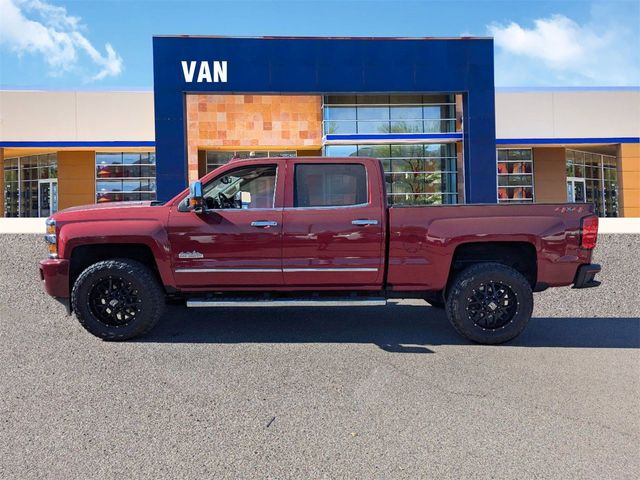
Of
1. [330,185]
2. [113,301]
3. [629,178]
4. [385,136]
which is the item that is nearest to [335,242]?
[330,185]

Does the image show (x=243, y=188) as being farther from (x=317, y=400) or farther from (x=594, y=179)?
(x=594, y=179)

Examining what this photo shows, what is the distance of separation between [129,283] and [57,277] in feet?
2.70

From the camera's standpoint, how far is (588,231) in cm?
598

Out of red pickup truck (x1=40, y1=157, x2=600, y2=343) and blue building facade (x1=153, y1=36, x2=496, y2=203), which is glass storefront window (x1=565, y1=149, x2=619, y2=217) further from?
red pickup truck (x1=40, y1=157, x2=600, y2=343)

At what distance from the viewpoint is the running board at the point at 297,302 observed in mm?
5941

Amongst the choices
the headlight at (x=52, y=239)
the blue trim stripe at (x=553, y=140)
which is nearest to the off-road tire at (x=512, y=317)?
the headlight at (x=52, y=239)

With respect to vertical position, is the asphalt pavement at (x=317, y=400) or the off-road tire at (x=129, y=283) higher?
the off-road tire at (x=129, y=283)

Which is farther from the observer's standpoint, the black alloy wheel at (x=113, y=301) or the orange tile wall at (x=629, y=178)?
the orange tile wall at (x=629, y=178)

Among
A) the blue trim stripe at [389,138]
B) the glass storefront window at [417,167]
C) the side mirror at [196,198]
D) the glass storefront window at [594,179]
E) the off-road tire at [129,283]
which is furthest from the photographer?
the glass storefront window at [594,179]

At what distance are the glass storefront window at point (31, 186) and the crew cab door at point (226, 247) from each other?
2339 centimetres

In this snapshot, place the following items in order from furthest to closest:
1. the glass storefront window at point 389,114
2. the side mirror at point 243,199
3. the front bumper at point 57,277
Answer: the glass storefront window at point 389,114 < the side mirror at point 243,199 < the front bumper at point 57,277

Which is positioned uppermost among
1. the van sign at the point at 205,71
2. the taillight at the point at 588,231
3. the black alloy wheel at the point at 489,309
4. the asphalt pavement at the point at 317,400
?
the van sign at the point at 205,71

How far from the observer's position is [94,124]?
24219 millimetres

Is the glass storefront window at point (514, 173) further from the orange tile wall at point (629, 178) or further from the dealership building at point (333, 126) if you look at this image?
the orange tile wall at point (629, 178)
